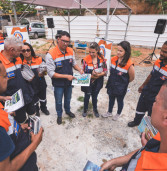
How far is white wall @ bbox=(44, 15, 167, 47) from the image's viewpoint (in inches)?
352

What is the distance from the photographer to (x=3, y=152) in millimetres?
751

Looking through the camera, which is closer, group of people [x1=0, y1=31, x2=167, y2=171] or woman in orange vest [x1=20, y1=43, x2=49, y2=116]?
group of people [x1=0, y1=31, x2=167, y2=171]

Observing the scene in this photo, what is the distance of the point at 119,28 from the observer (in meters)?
9.76

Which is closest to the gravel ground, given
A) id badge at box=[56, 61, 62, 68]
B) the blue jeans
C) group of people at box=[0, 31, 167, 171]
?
group of people at box=[0, 31, 167, 171]

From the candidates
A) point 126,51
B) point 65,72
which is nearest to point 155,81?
point 126,51

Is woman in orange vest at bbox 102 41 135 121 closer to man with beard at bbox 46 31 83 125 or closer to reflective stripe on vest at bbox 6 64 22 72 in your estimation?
man with beard at bbox 46 31 83 125

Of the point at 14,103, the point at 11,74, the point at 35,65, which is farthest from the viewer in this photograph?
the point at 35,65

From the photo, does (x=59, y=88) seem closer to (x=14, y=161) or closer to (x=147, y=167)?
(x=14, y=161)

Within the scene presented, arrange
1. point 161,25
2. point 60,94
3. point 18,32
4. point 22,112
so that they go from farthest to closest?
point 161,25 < point 18,32 < point 60,94 < point 22,112

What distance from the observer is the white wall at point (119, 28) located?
8938 millimetres

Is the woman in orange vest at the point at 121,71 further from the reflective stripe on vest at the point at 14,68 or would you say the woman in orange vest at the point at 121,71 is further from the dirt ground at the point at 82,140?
the reflective stripe on vest at the point at 14,68

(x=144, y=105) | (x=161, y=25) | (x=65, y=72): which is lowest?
(x=144, y=105)

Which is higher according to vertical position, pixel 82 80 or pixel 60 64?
pixel 60 64

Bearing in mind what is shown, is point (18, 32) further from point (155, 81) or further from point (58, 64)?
point (155, 81)
